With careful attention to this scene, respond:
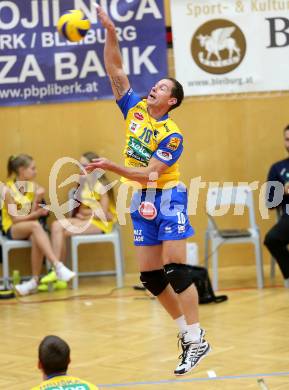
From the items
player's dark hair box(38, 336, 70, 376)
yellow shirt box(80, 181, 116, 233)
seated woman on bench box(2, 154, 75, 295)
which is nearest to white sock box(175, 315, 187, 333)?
player's dark hair box(38, 336, 70, 376)

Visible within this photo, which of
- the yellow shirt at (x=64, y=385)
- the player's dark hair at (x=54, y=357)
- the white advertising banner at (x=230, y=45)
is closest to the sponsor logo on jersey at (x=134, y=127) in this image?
the player's dark hair at (x=54, y=357)

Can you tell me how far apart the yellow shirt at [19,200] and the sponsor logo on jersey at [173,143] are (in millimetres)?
4289

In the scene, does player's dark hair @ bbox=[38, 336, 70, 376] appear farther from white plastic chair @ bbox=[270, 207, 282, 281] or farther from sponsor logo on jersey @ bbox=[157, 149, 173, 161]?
white plastic chair @ bbox=[270, 207, 282, 281]

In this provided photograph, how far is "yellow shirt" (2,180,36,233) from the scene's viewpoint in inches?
404

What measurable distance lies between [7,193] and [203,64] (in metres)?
3.05

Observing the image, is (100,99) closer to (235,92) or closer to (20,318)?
(235,92)

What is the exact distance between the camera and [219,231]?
401 inches

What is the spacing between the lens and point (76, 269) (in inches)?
403

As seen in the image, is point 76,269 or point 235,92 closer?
point 76,269

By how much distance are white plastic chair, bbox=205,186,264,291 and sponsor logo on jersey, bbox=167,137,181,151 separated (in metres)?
3.77

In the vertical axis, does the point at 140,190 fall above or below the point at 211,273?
above

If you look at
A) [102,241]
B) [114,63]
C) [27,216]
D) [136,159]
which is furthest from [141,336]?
[27,216]

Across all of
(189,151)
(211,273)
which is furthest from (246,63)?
(211,273)

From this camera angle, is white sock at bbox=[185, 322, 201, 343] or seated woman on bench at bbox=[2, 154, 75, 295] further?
seated woman on bench at bbox=[2, 154, 75, 295]
